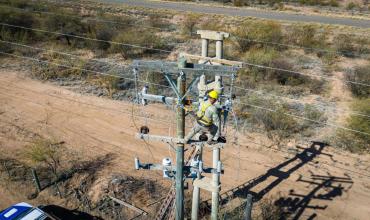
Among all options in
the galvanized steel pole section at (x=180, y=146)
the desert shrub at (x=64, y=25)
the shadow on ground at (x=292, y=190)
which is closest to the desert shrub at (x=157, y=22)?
the desert shrub at (x=64, y=25)

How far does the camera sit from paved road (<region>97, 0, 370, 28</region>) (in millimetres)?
38031

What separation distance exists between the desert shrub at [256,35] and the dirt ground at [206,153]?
365 inches

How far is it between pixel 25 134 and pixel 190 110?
472 inches

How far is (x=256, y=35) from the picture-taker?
90.9ft

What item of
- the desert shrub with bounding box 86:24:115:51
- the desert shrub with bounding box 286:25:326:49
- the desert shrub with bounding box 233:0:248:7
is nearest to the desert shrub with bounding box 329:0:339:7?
the desert shrub with bounding box 233:0:248:7

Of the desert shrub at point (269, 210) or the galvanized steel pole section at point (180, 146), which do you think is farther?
the desert shrub at point (269, 210)

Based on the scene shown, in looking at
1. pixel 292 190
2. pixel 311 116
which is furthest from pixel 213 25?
pixel 292 190

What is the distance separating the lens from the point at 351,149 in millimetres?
16453

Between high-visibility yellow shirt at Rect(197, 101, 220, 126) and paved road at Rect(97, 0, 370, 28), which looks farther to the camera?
paved road at Rect(97, 0, 370, 28)

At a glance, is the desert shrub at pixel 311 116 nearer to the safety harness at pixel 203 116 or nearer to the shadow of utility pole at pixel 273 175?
the shadow of utility pole at pixel 273 175

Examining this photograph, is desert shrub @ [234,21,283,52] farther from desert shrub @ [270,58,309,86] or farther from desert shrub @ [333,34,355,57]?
desert shrub @ [270,58,309,86]

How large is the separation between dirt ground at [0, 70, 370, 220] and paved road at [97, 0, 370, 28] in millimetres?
23322

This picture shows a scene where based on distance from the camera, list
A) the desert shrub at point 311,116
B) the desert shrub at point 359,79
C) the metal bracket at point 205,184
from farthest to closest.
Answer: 1. the desert shrub at point 359,79
2. the desert shrub at point 311,116
3. the metal bracket at point 205,184

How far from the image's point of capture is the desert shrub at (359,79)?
20.5 metres
